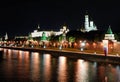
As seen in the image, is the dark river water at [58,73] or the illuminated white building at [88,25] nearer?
the dark river water at [58,73]

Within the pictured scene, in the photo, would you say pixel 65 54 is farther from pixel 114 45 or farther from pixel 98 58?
pixel 98 58

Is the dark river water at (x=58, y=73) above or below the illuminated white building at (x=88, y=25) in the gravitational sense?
below

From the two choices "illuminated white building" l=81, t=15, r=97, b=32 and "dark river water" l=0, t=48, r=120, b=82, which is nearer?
"dark river water" l=0, t=48, r=120, b=82

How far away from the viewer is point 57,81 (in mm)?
21000

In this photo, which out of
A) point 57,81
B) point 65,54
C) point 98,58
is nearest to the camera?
point 57,81

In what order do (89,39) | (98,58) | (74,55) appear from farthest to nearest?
(89,39) → (74,55) → (98,58)

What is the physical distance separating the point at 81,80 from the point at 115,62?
1786 cm

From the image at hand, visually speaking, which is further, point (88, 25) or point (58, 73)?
point (88, 25)

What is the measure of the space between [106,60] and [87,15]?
124 meters

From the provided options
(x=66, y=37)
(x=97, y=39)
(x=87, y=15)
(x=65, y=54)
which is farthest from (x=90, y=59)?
(x=87, y=15)

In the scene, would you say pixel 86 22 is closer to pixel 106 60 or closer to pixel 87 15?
pixel 87 15

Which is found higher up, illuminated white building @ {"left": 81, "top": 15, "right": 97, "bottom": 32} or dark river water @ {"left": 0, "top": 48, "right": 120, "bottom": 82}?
illuminated white building @ {"left": 81, "top": 15, "right": 97, "bottom": 32}

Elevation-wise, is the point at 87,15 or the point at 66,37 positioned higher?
the point at 87,15

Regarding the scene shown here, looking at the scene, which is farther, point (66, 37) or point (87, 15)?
point (87, 15)
